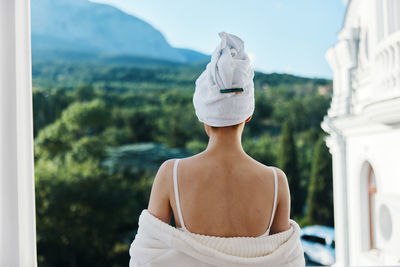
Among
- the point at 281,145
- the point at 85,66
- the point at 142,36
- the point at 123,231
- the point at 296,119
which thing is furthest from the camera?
the point at 142,36

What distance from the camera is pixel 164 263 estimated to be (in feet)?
3.60

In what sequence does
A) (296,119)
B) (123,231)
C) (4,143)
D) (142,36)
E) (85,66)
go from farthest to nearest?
(142,36)
(85,66)
(296,119)
(123,231)
(4,143)

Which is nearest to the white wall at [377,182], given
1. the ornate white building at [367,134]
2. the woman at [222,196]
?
the ornate white building at [367,134]

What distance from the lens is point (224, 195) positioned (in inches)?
45.1

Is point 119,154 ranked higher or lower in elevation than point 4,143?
lower

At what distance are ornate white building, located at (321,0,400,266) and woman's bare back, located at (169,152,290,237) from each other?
81.2 inches

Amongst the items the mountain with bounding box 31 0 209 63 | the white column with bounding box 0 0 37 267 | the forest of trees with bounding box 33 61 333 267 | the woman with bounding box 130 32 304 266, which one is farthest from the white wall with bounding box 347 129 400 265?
the mountain with bounding box 31 0 209 63

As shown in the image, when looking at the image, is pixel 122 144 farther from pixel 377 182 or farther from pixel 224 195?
pixel 224 195

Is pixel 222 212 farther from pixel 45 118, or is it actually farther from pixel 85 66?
pixel 85 66

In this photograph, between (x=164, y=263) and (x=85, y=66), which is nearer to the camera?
(x=164, y=263)

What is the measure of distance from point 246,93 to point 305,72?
12.6 metres

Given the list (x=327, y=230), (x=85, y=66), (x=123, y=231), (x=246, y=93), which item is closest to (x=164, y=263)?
(x=246, y=93)

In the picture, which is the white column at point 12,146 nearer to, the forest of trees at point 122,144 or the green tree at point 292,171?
the forest of trees at point 122,144

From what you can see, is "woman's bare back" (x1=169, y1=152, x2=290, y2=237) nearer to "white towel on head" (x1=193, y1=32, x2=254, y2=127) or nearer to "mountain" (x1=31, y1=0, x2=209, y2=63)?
"white towel on head" (x1=193, y1=32, x2=254, y2=127)
